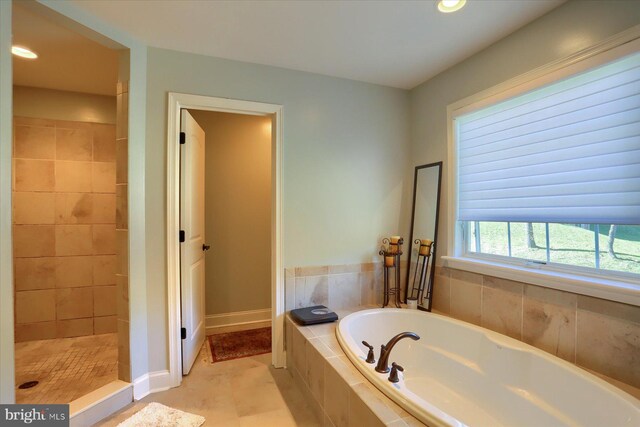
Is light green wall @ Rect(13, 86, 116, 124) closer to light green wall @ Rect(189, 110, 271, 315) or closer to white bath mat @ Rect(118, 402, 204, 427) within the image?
light green wall @ Rect(189, 110, 271, 315)

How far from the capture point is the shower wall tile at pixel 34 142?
8.54 ft

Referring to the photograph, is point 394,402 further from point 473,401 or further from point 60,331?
point 60,331

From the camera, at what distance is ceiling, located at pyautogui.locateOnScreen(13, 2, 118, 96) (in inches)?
69.5

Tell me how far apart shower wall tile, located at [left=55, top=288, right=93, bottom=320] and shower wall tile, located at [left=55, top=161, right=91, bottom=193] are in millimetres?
948

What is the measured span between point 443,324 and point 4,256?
2543 millimetres

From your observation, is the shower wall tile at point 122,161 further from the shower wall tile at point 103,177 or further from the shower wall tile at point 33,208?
the shower wall tile at point 33,208

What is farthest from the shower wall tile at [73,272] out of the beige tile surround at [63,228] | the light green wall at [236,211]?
the light green wall at [236,211]

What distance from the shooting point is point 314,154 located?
244 cm

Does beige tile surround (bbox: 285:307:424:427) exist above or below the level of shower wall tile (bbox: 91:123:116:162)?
below

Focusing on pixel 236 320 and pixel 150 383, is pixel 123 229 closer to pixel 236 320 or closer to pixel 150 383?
pixel 150 383

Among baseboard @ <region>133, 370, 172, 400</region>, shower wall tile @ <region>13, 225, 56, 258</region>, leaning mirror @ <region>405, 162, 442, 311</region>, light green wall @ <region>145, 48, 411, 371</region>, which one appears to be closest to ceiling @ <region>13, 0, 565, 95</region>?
light green wall @ <region>145, 48, 411, 371</region>

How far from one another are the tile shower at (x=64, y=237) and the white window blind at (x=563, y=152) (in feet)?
10.7

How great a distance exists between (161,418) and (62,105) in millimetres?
2817

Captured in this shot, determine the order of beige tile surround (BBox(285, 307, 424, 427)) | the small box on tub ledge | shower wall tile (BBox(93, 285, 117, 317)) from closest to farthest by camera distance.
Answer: beige tile surround (BBox(285, 307, 424, 427))
the small box on tub ledge
shower wall tile (BBox(93, 285, 117, 317))
